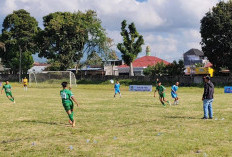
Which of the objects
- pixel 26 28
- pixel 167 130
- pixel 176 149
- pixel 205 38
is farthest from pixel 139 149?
pixel 26 28

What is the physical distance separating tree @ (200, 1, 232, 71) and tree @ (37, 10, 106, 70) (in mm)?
26782

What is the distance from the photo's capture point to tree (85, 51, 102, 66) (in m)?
73.6

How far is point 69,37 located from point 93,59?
7.65 meters

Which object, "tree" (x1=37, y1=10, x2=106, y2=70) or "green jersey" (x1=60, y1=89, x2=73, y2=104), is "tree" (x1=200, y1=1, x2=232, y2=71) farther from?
"green jersey" (x1=60, y1=89, x2=73, y2=104)

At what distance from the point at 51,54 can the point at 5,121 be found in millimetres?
60237

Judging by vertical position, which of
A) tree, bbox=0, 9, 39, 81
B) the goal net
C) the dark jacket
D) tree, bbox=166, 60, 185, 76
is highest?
tree, bbox=0, 9, 39, 81

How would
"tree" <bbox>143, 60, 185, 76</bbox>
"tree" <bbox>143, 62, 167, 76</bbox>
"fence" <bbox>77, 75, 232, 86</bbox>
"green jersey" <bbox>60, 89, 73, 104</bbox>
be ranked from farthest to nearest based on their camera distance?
"tree" <bbox>143, 62, 167, 76</bbox> < "tree" <bbox>143, 60, 185, 76</bbox> < "fence" <bbox>77, 75, 232, 86</bbox> < "green jersey" <bbox>60, 89, 73, 104</bbox>

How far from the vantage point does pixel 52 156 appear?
8625 mm

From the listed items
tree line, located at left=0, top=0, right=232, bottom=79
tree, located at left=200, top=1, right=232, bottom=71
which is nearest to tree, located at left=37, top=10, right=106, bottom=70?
tree line, located at left=0, top=0, right=232, bottom=79

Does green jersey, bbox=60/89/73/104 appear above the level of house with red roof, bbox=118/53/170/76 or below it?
below

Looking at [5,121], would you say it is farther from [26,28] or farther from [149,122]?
[26,28]

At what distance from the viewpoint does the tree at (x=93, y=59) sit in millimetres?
73562

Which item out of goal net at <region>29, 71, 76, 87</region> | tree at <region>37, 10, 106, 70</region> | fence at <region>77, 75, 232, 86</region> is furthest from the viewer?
tree at <region>37, 10, 106, 70</region>

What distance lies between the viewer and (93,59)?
7394 centimetres
